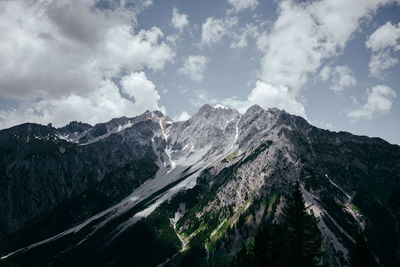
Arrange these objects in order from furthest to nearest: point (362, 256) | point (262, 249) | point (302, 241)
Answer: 1. point (262, 249)
2. point (362, 256)
3. point (302, 241)

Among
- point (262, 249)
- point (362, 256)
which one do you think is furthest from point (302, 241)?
point (362, 256)

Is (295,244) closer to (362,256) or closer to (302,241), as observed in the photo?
(302,241)

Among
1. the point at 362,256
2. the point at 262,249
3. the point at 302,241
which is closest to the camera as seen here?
the point at 302,241

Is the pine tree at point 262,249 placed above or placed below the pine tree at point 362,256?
above

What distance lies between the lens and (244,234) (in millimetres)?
179125

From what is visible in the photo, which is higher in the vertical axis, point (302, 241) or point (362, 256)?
point (302, 241)

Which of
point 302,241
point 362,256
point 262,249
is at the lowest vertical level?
point 362,256

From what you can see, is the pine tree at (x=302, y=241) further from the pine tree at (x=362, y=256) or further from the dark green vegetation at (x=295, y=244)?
the pine tree at (x=362, y=256)

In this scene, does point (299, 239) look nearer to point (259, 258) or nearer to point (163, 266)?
point (259, 258)

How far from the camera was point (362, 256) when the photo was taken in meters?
31.3

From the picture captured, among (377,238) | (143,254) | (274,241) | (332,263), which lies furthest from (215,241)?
(274,241)

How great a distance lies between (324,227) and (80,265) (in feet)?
571

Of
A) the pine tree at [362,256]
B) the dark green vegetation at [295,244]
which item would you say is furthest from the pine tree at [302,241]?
the pine tree at [362,256]

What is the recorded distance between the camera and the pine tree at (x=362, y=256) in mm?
30942
